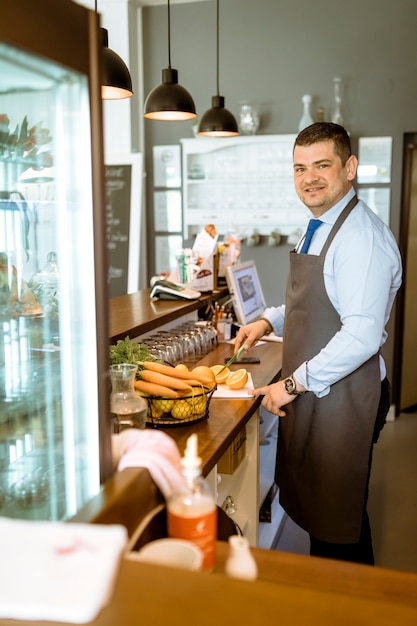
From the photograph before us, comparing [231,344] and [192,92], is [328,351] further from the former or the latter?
[192,92]

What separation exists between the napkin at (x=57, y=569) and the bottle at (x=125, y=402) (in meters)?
0.81

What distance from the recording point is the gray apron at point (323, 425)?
2412 mm

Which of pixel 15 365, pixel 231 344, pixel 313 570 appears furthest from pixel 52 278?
pixel 231 344

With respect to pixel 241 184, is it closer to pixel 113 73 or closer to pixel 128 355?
pixel 113 73

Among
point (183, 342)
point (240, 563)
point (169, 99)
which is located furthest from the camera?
point (169, 99)

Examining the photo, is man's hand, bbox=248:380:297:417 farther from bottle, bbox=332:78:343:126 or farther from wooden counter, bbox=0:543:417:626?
bottle, bbox=332:78:343:126

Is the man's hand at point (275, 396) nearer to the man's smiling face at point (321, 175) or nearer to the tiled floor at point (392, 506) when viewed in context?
the man's smiling face at point (321, 175)

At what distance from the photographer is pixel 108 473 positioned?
120 cm

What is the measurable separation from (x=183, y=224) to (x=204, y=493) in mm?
5018

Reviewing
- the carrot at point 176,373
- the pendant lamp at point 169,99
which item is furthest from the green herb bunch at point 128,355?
the pendant lamp at point 169,99

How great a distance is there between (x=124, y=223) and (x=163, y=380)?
4085mm

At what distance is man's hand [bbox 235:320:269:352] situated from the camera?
303cm

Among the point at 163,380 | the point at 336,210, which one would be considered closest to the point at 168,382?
the point at 163,380

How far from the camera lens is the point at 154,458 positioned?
4.00 ft
